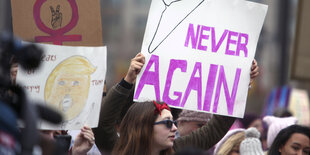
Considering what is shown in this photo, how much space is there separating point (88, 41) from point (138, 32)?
63.1 meters

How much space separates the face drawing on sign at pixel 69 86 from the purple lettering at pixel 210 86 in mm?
708

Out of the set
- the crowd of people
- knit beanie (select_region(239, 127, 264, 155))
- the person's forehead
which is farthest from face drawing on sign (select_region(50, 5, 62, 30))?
knit beanie (select_region(239, 127, 264, 155))

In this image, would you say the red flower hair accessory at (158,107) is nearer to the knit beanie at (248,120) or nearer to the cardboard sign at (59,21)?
the cardboard sign at (59,21)

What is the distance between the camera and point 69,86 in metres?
3.56

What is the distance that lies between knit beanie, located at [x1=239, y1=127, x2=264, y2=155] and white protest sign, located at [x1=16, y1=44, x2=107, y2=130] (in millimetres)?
1141


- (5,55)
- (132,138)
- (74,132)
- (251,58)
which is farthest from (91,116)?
(5,55)

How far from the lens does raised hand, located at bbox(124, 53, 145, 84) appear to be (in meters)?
3.63

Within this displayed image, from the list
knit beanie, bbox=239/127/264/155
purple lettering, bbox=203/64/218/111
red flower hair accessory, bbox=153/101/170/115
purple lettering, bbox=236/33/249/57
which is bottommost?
knit beanie, bbox=239/127/264/155

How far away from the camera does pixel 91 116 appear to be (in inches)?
141

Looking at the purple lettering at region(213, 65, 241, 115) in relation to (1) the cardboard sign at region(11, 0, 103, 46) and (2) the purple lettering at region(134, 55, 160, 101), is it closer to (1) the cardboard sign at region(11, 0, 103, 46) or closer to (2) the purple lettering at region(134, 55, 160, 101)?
(2) the purple lettering at region(134, 55, 160, 101)

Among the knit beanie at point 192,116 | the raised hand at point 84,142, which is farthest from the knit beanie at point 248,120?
the raised hand at point 84,142

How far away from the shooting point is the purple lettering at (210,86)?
3.81m

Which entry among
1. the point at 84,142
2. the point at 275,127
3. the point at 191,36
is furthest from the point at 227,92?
the point at 275,127

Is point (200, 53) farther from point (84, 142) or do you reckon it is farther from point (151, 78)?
point (84, 142)
